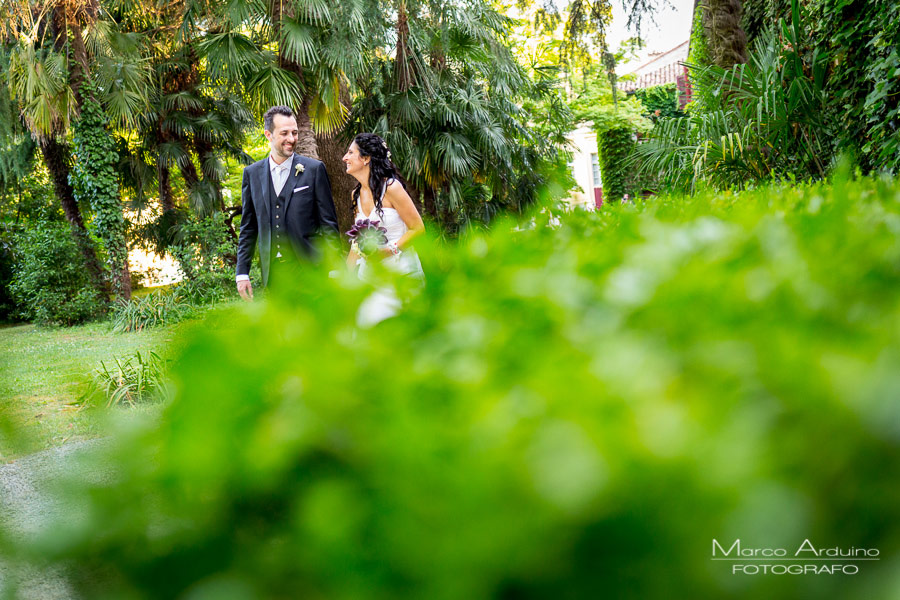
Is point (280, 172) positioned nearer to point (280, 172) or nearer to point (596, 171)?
point (280, 172)

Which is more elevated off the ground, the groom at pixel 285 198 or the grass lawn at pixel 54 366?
the groom at pixel 285 198

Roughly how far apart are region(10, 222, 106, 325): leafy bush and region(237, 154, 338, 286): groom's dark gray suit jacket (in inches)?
445

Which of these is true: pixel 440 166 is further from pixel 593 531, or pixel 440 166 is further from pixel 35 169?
pixel 35 169

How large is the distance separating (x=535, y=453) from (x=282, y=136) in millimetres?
4864

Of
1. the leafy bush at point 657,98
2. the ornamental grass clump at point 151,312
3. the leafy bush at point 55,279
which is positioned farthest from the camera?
the leafy bush at point 657,98

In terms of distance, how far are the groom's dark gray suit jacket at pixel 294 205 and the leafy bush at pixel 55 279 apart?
37.1 ft

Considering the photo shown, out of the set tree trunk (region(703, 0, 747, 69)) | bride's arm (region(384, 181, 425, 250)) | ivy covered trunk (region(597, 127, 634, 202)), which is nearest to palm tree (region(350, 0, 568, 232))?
tree trunk (region(703, 0, 747, 69))

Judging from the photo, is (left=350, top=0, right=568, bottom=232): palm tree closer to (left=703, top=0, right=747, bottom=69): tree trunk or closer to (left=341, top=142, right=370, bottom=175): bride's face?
(left=703, top=0, right=747, bottom=69): tree trunk

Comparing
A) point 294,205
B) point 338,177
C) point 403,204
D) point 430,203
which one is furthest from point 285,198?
point 430,203

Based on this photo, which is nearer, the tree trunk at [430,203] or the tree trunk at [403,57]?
the tree trunk at [403,57]

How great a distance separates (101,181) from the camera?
1392 centimetres

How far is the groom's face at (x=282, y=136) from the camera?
5039mm

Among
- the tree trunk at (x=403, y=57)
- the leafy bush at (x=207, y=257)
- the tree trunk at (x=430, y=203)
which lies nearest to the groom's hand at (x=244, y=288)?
the tree trunk at (x=403, y=57)

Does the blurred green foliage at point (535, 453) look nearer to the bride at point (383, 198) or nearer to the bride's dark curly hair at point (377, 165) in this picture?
the bride at point (383, 198)
